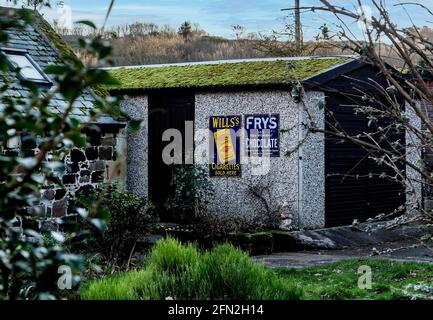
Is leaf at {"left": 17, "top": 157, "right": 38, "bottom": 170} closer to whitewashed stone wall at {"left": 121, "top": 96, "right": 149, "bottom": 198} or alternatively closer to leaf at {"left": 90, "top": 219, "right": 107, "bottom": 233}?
leaf at {"left": 90, "top": 219, "right": 107, "bottom": 233}

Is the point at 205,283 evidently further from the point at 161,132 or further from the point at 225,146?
the point at 161,132

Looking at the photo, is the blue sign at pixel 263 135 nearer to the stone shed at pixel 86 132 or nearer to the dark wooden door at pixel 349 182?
the dark wooden door at pixel 349 182

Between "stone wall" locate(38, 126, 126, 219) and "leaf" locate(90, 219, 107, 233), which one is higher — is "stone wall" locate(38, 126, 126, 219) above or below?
above

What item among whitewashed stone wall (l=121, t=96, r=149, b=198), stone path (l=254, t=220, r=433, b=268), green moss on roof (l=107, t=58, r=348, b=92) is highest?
green moss on roof (l=107, t=58, r=348, b=92)

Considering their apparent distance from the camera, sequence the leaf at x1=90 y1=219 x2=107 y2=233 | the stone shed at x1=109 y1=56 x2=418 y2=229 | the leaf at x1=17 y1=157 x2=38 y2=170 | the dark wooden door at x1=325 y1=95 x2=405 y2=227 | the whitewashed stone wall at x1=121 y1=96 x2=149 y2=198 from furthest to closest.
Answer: the whitewashed stone wall at x1=121 y1=96 x2=149 y2=198, the dark wooden door at x1=325 y1=95 x2=405 y2=227, the stone shed at x1=109 y1=56 x2=418 y2=229, the leaf at x1=90 y1=219 x2=107 y2=233, the leaf at x1=17 y1=157 x2=38 y2=170

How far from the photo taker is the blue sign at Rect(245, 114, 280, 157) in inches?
581

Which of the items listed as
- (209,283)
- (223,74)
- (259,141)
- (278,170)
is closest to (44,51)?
(223,74)

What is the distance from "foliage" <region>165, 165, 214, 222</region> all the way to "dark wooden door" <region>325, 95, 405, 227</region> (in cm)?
252

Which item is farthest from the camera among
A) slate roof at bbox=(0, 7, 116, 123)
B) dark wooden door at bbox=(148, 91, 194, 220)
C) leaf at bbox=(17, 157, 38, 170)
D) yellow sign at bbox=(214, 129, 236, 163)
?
dark wooden door at bbox=(148, 91, 194, 220)

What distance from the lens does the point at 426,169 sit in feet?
17.5

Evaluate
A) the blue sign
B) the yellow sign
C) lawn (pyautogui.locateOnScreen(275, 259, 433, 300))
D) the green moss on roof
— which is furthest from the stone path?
the green moss on roof

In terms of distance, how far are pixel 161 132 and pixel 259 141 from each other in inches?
103

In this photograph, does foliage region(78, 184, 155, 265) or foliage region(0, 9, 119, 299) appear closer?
foliage region(0, 9, 119, 299)
